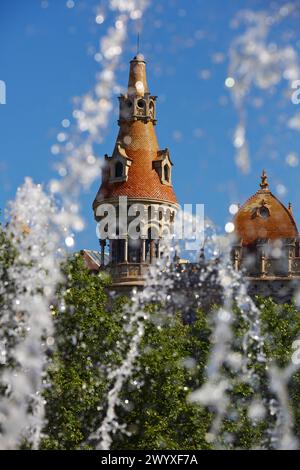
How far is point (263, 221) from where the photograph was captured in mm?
84188

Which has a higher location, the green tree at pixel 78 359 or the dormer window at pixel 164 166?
the dormer window at pixel 164 166

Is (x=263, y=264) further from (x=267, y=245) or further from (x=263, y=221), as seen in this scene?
(x=263, y=221)

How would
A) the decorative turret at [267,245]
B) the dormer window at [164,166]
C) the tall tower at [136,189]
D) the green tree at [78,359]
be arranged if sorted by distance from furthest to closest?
the dormer window at [164,166] < the decorative turret at [267,245] < the tall tower at [136,189] < the green tree at [78,359]

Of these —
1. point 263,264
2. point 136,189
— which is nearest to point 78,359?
point 136,189

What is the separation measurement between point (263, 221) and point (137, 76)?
12.9m

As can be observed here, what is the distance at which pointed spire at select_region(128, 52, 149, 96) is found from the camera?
84.2 meters

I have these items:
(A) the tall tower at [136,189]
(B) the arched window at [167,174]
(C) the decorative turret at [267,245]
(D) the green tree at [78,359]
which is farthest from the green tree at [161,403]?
(B) the arched window at [167,174]

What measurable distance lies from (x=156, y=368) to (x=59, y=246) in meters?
7.70

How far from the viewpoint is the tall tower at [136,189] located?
7950 centimetres

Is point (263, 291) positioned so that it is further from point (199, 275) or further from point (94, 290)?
point (94, 290)

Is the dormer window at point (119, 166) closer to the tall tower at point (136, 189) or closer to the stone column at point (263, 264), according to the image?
the tall tower at point (136, 189)
